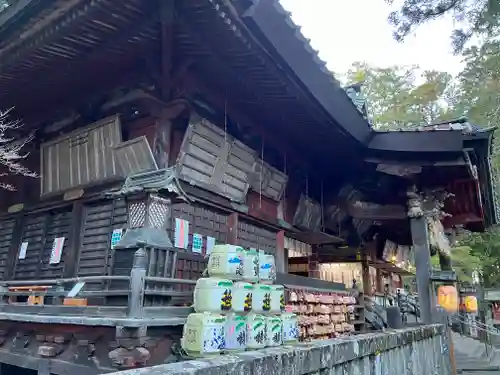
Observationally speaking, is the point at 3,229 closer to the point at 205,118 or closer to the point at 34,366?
the point at 34,366

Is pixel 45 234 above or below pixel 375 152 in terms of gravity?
below

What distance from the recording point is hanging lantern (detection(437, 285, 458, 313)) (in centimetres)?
798

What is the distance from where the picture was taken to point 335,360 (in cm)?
279

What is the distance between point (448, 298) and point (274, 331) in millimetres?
4495

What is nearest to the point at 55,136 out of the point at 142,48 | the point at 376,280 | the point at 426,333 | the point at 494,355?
the point at 142,48

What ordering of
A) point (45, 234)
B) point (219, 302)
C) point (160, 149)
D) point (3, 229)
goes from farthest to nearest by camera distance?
point (3, 229), point (45, 234), point (160, 149), point (219, 302)

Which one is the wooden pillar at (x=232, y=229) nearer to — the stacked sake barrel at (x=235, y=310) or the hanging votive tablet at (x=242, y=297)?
the stacked sake barrel at (x=235, y=310)

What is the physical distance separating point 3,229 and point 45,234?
5.79ft

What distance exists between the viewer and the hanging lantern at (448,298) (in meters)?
7.98

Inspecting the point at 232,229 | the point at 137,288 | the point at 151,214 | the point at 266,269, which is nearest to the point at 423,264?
the point at 232,229

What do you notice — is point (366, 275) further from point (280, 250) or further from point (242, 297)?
point (242, 297)

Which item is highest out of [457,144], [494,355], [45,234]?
[457,144]

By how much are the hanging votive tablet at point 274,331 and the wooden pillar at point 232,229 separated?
2898 millimetres

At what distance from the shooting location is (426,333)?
531cm
